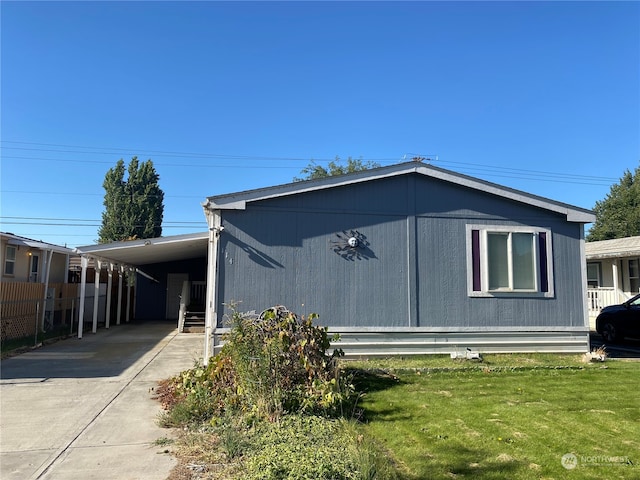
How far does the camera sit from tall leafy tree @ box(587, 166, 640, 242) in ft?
116

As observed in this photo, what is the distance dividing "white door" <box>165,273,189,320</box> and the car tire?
1660 cm

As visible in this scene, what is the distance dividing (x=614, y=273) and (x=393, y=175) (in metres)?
12.2

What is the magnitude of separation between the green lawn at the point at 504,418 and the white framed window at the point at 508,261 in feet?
4.78

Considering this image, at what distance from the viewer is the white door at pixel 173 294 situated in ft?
70.5

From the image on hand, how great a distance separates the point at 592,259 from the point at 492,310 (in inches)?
428

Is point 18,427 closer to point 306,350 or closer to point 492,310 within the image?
point 306,350

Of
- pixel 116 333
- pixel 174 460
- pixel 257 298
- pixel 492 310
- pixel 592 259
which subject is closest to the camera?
pixel 174 460

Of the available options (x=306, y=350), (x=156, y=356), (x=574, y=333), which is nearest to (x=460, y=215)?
(x=574, y=333)

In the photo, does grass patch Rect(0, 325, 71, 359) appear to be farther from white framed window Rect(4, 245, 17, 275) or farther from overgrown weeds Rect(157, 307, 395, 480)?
overgrown weeds Rect(157, 307, 395, 480)

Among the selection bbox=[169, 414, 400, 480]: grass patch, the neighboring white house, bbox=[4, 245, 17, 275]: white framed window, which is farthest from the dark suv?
bbox=[4, 245, 17, 275]: white framed window

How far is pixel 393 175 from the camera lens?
8.97 metres

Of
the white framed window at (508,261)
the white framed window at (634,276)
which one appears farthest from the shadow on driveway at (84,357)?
the white framed window at (634,276)

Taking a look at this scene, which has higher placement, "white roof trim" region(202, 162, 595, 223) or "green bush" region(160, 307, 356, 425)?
"white roof trim" region(202, 162, 595, 223)

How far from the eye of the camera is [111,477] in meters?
4.02
